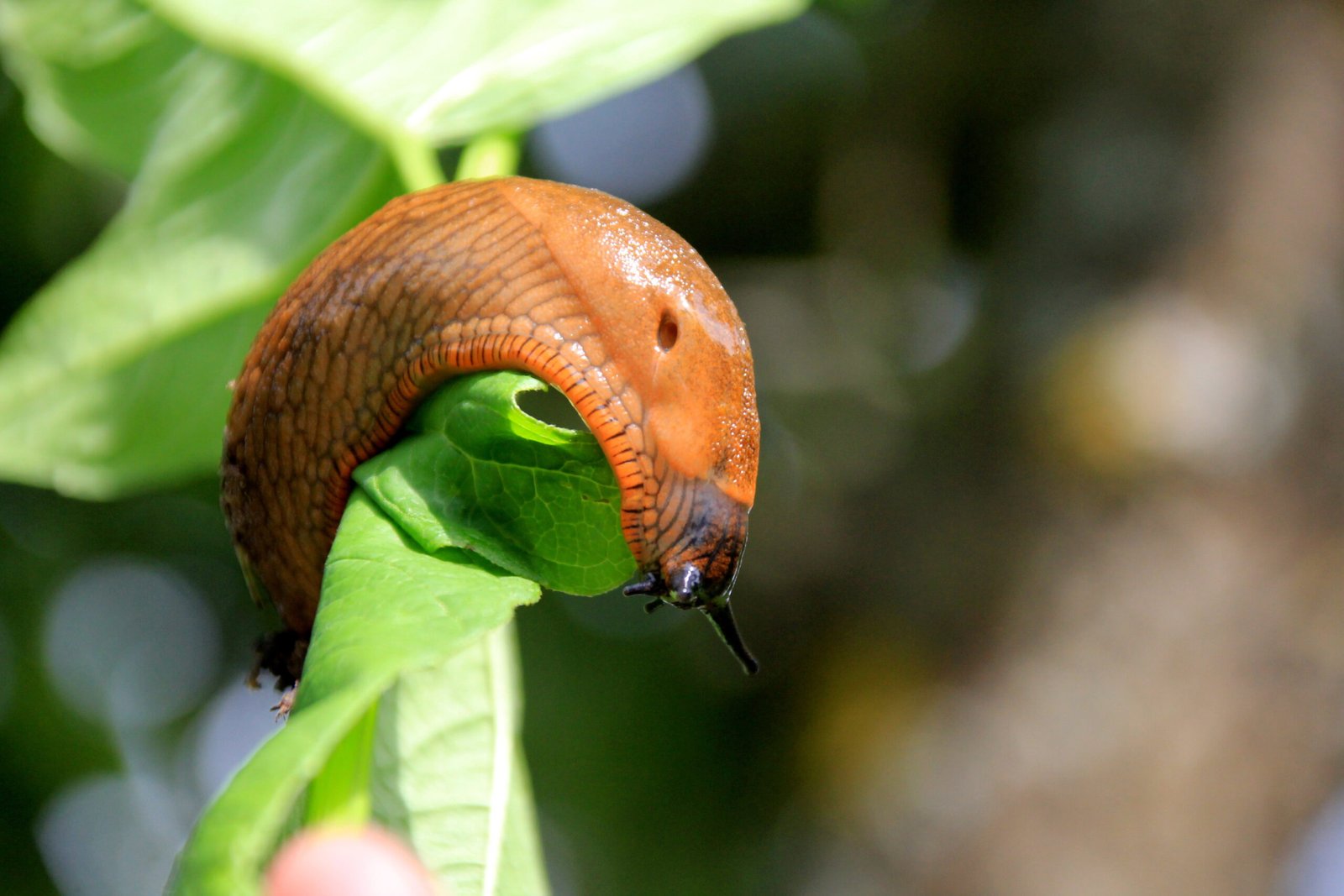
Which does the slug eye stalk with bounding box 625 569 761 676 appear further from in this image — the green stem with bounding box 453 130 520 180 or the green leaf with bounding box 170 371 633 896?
the green stem with bounding box 453 130 520 180

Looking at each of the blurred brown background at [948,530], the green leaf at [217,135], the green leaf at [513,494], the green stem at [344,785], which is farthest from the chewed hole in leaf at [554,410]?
the green stem at [344,785]

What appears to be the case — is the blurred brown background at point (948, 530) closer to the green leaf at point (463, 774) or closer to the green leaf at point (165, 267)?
the green leaf at point (165, 267)

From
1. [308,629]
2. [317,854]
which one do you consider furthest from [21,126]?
[317,854]

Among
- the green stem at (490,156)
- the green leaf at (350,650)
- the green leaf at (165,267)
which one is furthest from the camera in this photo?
the green leaf at (165,267)

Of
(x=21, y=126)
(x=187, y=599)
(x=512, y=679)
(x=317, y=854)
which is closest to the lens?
(x=317, y=854)

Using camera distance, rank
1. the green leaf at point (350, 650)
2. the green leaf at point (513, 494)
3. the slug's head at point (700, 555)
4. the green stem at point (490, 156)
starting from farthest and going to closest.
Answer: the green stem at point (490, 156), the slug's head at point (700, 555), the green leaf at point (513, 494), the green leaf at point (350, 650)

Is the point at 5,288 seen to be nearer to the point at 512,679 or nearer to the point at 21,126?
the point at 21,126

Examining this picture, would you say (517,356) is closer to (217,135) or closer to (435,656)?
(435,656)
